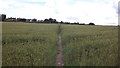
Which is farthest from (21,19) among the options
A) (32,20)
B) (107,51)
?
(107,51)

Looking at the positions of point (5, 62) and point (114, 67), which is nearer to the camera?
point (114, 67)

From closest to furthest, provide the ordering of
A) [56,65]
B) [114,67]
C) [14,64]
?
[114,67]
[14,64]
[56,65]

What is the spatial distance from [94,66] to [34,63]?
9.74ft

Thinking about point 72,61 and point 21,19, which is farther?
point 21,19

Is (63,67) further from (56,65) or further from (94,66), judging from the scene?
(94,66)

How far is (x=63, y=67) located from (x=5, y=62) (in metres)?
2.92

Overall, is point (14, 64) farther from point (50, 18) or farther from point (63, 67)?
point (50, 18)

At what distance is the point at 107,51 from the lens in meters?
13.6

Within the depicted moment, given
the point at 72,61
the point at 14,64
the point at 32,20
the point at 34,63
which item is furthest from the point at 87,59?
the point at 32,20

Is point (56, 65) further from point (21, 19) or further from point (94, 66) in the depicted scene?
point (21, 19)

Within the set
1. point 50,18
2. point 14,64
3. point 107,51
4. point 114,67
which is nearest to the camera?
point 114,67

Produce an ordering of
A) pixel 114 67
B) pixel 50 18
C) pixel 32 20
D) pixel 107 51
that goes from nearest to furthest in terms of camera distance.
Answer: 1. pixel 114 67
2. pixel 107 51
3. pixel 50 18
4. pixel 32 20

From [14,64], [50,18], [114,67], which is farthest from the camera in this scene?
[50,18]

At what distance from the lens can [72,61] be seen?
12.1 meters
